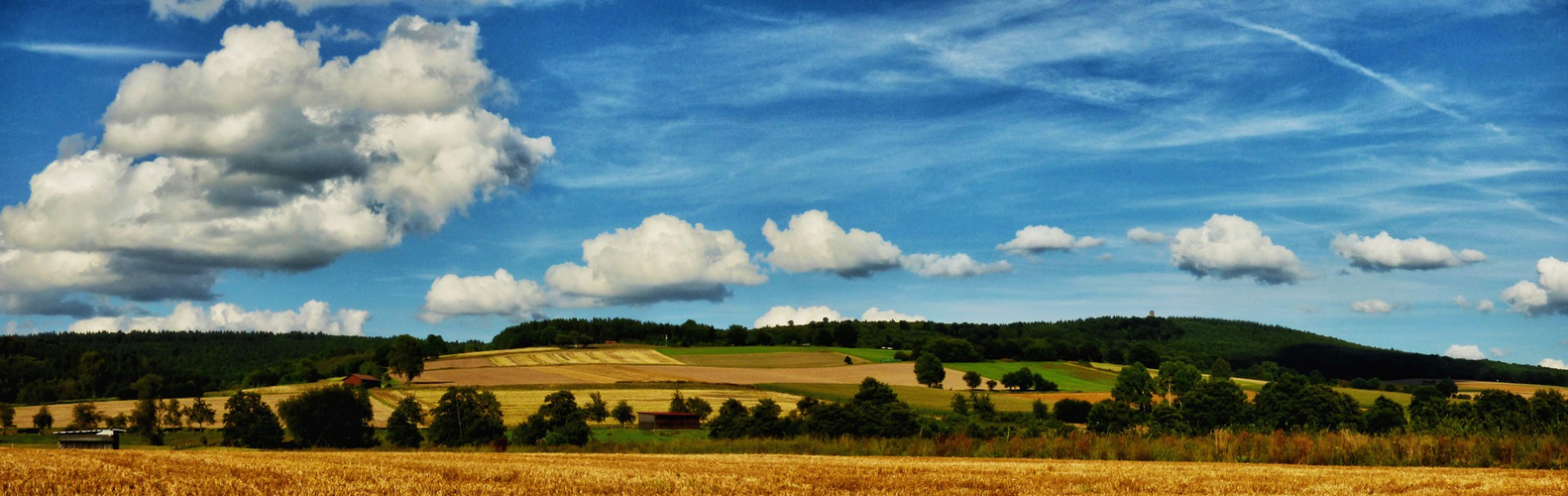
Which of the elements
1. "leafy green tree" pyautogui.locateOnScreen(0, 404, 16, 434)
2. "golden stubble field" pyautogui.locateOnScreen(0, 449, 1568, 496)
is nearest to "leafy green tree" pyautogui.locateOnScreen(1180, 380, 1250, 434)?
"golden stubble field" pyautogui.locateOnScreen(0, 449, 1568, 496)

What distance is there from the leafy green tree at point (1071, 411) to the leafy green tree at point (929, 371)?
28.9 meters

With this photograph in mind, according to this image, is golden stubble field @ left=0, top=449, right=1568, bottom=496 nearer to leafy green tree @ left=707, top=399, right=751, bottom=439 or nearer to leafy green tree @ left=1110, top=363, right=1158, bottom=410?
leafy green tree @ left=707, top=399, right=751, bottom=439

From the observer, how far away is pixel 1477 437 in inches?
1061

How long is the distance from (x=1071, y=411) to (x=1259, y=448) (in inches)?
3222

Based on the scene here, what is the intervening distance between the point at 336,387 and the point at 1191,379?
104m

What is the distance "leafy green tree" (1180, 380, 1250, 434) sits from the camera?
8925 cm

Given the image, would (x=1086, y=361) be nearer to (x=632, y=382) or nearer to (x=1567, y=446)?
(x=632, y=382)

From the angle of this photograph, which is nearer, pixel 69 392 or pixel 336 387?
pixel 336 387

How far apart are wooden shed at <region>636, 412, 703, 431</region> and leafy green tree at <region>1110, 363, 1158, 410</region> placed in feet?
147

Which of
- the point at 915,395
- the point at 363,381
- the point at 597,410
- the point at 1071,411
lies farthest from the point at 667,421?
the point at 363,381

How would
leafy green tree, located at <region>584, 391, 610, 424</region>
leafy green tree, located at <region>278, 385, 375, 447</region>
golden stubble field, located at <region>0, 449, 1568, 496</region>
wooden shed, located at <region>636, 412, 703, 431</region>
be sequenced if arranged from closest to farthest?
golden stubble field, located at <region>0, 449, 1568, 496</region>
leafy green tree, located at <region>278, 385, 375, 447</region>
wooden shed, located at <region>636, 412, 703, 431</region>
leafy green tree, located at <region>584, 391, 610, 424</region>

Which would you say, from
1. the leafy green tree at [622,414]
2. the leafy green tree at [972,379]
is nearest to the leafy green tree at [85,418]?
the leafy green tree at [622,414]

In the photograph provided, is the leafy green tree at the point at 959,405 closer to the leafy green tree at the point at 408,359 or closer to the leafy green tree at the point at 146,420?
the leafy green tree at the point at 408,359

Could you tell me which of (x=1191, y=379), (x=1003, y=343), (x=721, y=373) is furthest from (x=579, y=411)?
(x=1003, y=343)
